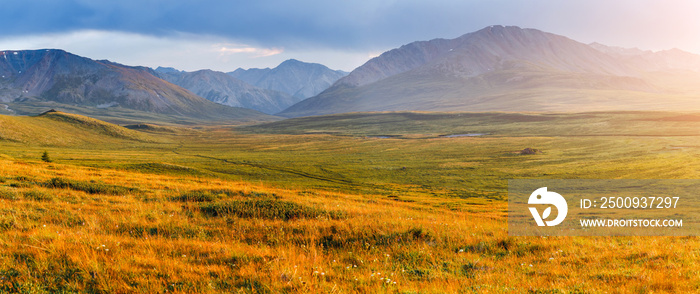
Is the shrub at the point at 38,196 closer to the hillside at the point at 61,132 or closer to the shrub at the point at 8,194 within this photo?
the shrub at the point at 8,194

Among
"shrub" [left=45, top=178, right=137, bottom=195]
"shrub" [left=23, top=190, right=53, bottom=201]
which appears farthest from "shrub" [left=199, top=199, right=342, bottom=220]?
"shrub" [left=45, top=178, right=137, bottom=195]

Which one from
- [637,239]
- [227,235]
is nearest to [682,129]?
[637,239]

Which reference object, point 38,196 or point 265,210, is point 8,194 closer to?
point 38,196

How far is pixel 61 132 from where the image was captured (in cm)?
14788

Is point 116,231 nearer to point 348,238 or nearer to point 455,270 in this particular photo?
point 348,238

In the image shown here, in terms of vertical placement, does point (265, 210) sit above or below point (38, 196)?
Result: below

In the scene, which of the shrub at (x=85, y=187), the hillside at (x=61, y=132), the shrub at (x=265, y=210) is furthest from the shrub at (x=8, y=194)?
the hillside at (x=61, y=132)

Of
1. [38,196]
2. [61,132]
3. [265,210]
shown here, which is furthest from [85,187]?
[61,132]

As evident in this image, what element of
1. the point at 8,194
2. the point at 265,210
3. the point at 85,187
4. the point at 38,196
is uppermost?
the point at 8,194

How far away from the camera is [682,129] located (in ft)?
500

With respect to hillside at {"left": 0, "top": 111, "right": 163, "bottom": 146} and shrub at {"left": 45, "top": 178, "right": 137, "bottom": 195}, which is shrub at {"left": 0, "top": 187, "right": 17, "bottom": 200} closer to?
shrub at {"left": 45, "top": 178, "right": 137, "bottom": 195}

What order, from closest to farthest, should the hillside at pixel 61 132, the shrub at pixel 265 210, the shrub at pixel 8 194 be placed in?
the shrub at pixel 265 210 → the shrub at pixel 8 194 → the hillside at pixel 61 132

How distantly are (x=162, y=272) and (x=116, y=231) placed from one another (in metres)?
5.10

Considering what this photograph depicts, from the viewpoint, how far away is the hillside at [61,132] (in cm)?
12494
